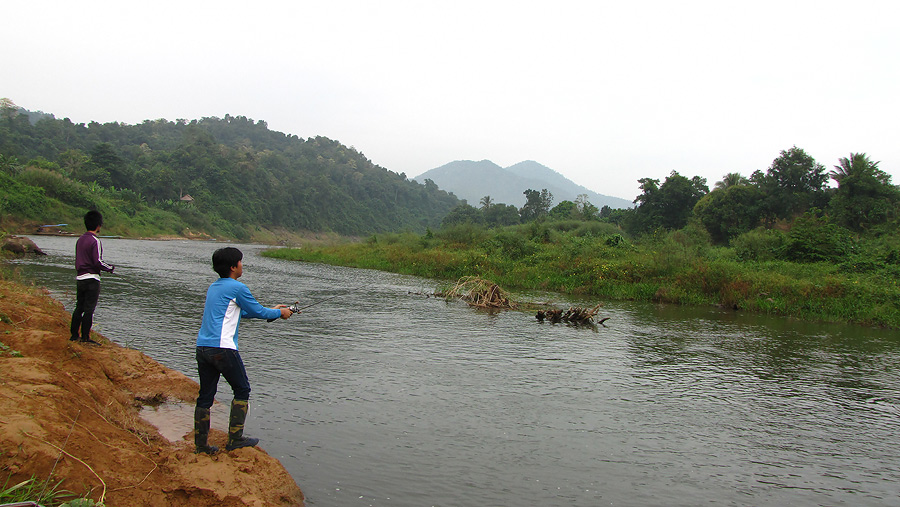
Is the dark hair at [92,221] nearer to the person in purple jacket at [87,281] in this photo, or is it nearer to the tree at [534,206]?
the person in purple jacket at [87,281]

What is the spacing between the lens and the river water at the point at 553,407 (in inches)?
237

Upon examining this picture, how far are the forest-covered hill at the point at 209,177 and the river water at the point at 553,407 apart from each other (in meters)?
46.0

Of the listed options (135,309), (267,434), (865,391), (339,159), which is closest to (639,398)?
(865,391)

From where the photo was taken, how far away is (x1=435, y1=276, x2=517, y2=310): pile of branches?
1908 centimetres

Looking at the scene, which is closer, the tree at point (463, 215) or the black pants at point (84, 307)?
the black pants at point (84, 307)

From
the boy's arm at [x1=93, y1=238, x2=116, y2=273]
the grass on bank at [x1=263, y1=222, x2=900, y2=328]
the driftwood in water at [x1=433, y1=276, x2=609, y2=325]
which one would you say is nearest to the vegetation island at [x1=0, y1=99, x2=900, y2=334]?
the grass on bank at [x1=263, y1=222, x2=900, y2=328]

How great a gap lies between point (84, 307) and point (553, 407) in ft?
23.2

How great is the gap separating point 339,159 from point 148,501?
149706mm

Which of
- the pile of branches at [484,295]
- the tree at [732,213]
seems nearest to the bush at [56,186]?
the pile of branches at [484,295]

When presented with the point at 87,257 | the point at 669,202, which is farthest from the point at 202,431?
the point at 669,202

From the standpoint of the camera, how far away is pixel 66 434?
430 centimetres

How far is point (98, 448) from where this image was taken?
4453 millimetres

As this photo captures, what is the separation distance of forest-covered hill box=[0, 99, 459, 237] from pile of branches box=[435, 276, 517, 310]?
42.2 metres

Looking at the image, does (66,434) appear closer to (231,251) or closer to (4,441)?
(4,441)
